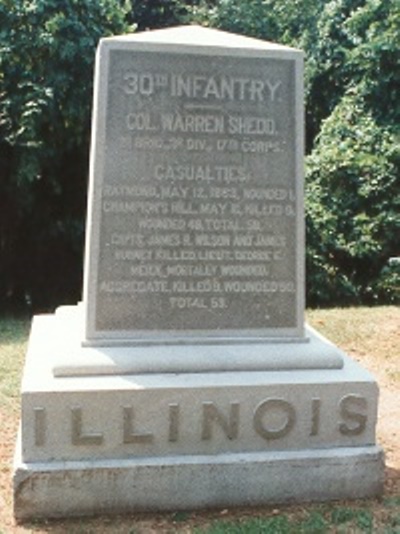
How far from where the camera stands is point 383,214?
11586 millimetres

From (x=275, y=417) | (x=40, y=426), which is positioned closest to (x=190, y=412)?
(x=275, y=417)

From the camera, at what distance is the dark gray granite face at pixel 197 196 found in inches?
166

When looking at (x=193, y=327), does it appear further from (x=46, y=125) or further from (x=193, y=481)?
(x=46, y=125)

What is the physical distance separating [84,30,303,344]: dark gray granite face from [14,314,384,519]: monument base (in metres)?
0.33

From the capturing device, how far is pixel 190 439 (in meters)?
4.06

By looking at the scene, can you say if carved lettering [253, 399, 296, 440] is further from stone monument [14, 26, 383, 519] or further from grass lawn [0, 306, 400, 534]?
grass lawn [0, 306, 400, 534]

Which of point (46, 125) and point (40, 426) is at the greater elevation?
point (46, 125)

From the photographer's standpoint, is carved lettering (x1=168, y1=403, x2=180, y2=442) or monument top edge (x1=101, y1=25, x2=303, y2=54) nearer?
carved lettering (x1=168, y1=403, x2=180, y2=442)

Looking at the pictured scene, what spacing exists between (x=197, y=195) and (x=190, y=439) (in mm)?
1243

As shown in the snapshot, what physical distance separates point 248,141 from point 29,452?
191cm

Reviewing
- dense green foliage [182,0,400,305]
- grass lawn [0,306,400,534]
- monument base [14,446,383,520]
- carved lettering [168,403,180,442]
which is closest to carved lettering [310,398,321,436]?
monument base [14,446,383,520]

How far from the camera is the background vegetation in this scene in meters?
10.4

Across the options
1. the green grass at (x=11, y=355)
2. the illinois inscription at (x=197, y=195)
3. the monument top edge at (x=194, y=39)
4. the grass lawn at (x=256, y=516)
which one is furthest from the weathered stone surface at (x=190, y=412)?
the green grass at (x=11, y=355)

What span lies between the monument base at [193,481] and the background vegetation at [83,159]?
6549 millimetres
